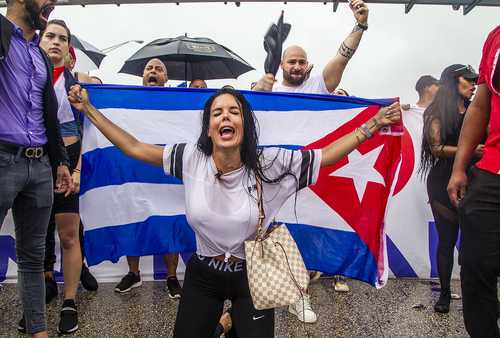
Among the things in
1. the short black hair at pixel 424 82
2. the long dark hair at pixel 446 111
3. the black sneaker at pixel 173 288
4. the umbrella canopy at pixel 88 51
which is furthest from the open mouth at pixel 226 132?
the umbrella canopy at pixel 88 51

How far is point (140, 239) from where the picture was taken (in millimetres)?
3373

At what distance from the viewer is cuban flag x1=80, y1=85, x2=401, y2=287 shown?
11.0ft

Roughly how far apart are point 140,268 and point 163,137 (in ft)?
4.66

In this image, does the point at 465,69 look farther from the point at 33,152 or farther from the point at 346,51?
the point at 33,152

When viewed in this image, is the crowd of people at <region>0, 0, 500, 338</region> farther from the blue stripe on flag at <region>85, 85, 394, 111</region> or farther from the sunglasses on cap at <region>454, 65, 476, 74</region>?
the sunglasses on cap at <region>454, 65, 476, 74</region>

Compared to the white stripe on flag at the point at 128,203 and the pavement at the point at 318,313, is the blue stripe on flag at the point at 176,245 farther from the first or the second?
the pavement at the point at 318,313

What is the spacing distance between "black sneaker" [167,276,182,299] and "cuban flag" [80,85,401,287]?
478 millimetres

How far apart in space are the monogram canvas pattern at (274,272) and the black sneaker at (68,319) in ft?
5.35

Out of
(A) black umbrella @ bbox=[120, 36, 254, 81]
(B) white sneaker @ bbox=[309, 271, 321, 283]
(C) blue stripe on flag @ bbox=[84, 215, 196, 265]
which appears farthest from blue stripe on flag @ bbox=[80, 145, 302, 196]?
(A) black umbrella @ bbox=[120, 36, 254, 81]

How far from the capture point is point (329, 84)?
3660 millimetres

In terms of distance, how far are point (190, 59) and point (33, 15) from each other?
4.97 m

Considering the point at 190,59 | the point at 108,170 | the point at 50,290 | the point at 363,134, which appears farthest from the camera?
the point at 190,59

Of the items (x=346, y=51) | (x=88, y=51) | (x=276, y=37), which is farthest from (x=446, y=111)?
(x=88, y=51)

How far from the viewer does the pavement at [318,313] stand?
3.01 meters
